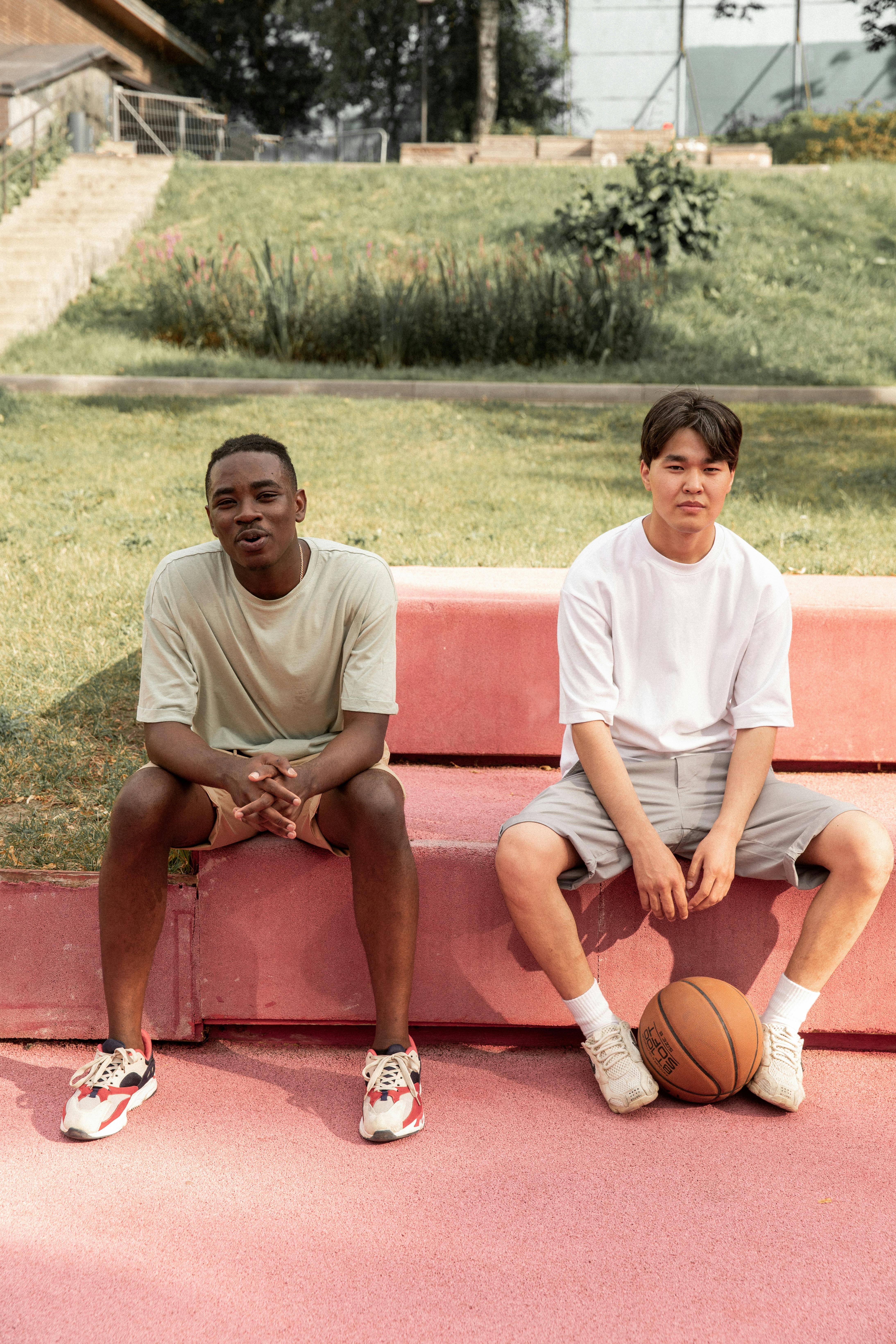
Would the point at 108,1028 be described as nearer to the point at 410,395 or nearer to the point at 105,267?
the point at 410,395

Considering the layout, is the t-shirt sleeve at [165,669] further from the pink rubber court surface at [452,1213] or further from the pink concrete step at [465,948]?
the pink rubber court surface at [452,1213]

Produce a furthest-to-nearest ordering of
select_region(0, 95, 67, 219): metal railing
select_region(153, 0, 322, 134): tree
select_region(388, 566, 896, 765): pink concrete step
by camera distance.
→ select_region(153, 0, 322, 134): tree, select_region(0, 95, 67, 219): metal railing, select_region(388, 566, 896, 765): pink concrete step

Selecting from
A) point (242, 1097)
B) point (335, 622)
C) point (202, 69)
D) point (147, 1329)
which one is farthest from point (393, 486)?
point (202, 69)

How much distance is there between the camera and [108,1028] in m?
3.14

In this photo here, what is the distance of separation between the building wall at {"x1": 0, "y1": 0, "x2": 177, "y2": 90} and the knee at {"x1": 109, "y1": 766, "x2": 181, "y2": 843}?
30.7m

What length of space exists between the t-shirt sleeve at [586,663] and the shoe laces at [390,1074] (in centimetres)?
99

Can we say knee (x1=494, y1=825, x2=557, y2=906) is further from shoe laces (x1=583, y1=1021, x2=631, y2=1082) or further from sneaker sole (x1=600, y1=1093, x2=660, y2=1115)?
sneaker sole (x1=600, y1=1093, x2=660, y2=1115)

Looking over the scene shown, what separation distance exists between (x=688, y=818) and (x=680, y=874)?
20cm

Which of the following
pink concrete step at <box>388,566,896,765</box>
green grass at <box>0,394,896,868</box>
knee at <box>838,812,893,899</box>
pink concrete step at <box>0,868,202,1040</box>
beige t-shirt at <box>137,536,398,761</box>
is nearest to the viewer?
knee at <box>838,812,893,899</box>

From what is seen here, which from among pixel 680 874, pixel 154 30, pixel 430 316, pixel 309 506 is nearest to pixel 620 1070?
pixel 680 874

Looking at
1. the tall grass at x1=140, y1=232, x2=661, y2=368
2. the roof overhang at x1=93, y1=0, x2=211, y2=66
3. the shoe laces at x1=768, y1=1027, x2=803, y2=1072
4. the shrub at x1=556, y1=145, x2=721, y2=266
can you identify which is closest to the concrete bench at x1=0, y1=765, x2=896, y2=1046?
the shoe laces at x1=768, y1=1027, x2=803, y2=1072

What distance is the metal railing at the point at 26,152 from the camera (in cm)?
1902

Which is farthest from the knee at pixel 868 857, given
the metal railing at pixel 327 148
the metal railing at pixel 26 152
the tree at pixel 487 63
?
the metal railing at pixel 327 148

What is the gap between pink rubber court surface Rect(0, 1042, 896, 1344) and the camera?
7.43 feet
